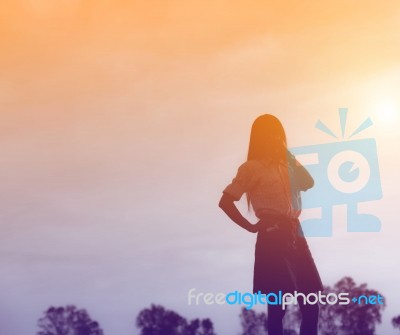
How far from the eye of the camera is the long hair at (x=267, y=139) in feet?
25.1

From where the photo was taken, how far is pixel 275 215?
A: 7410mm

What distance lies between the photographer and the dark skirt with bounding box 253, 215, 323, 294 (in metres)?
7.24

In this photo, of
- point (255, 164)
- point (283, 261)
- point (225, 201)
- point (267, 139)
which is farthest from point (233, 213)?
point (267, 139)

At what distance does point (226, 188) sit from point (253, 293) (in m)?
1.14

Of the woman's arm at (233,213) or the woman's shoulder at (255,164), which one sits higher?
the woman's shoulder at (255,164)

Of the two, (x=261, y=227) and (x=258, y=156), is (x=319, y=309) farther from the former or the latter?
(x=258, y=156)

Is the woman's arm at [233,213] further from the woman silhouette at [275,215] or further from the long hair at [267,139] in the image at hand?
the long hair at [267,139]

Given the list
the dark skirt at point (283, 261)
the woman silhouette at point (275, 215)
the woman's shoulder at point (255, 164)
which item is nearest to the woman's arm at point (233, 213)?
the woman silhouette at point (275, 215)

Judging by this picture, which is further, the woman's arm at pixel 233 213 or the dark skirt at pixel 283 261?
Answer: the woman's arm at pixel 233 213

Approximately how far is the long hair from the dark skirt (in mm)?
507

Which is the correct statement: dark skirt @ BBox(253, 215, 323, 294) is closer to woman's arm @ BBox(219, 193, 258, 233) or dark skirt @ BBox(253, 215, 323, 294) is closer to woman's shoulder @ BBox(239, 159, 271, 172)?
woman's arm @ BBox(219, 193, 258, 233)

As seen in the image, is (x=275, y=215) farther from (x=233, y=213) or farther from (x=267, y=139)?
(x=267, y=139)

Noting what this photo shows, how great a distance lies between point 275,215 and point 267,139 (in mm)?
843

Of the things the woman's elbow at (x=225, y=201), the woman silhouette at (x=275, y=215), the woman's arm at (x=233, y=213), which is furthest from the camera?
the woman's elbow at (x=225, y=201)
